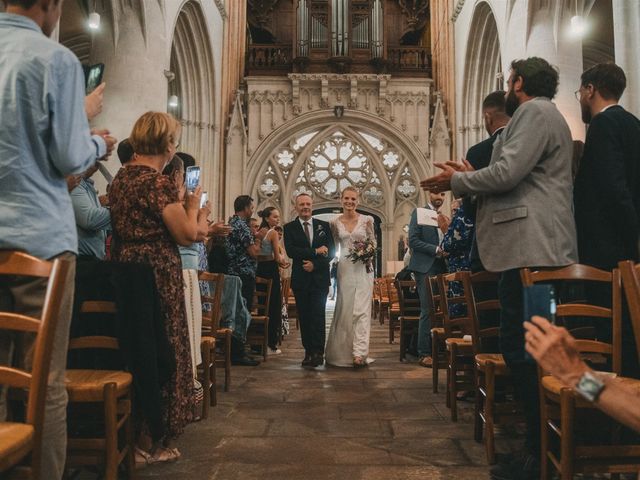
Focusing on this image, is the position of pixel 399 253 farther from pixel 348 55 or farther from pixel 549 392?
pixel 549 392

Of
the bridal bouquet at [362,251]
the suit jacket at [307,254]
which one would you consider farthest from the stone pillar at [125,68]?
the bridal bouquet at [362,251]

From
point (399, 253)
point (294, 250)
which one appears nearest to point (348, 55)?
point (399, 253)

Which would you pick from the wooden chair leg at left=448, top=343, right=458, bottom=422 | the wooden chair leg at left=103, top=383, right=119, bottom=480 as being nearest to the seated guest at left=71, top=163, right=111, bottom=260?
the wooden chair leg at left=103, top=383, right=119, bottom=480

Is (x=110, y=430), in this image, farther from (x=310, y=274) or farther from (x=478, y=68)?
(x=478, y=68)

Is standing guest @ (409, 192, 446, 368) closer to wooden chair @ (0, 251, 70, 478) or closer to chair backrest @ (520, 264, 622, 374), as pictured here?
chair backrest @ (520, 264, 622, 374)

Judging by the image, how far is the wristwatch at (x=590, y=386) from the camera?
107 cm

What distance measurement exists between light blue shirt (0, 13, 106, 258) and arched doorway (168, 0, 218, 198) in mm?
10837

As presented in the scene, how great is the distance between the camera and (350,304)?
566 centimetres

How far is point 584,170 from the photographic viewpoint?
2738 millimetres

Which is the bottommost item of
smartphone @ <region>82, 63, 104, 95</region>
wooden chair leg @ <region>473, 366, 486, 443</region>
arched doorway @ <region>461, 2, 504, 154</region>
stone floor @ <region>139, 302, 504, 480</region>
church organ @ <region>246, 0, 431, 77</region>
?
stone floor @ <region>139, 302, 504, 480</region>

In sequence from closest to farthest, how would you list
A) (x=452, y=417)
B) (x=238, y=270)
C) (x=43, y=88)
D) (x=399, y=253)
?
(x=43, y=88), (x=452, y=417), (x=238, y=270), (x=399, y=253)

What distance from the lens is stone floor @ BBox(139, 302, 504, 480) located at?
2553 mm

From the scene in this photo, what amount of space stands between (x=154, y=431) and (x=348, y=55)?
13.7 meters

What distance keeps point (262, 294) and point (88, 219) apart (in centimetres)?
299
